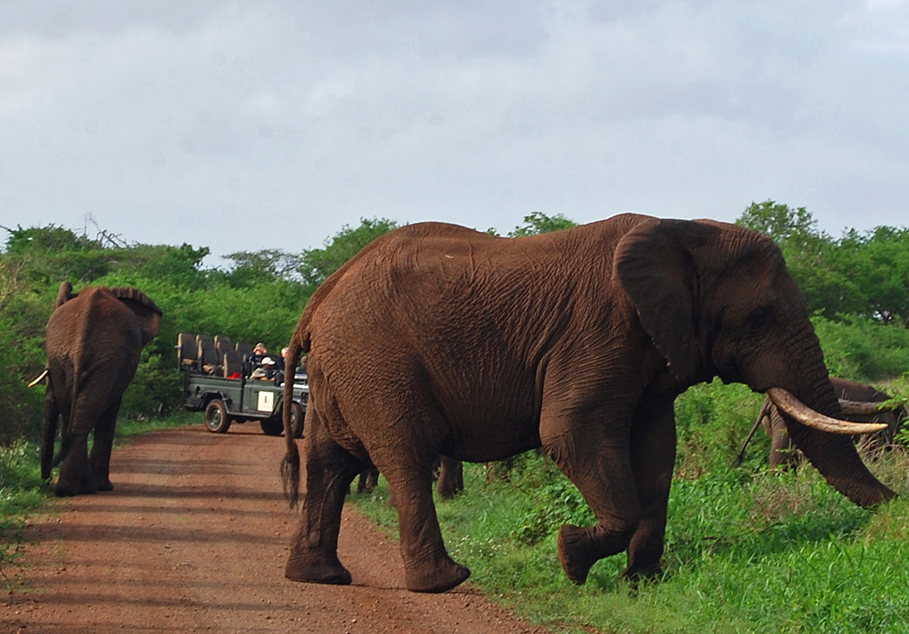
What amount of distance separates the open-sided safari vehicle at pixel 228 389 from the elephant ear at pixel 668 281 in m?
13.7

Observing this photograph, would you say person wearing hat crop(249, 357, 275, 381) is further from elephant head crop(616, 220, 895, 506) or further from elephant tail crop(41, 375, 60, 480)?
elephant head crop(616, 220, 895, 506)

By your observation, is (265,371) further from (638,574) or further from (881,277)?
(881,277)

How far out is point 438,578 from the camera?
25.3 feet

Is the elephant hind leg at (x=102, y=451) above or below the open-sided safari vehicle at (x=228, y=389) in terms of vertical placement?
below

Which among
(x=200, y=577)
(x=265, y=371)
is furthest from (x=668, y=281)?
(x=265, y=371)

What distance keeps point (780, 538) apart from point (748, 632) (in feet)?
5.93

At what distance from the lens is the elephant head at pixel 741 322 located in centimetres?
764

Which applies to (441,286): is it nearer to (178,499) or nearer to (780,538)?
(780,538)

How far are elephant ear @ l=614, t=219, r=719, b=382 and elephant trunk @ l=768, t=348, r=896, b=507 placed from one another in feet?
2.22

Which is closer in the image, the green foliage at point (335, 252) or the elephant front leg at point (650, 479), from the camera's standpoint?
the elephant front leg at point (650, 479)

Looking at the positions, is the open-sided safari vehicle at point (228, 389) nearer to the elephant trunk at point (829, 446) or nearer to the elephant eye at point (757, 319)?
the elephant trunk at point (829, 446)

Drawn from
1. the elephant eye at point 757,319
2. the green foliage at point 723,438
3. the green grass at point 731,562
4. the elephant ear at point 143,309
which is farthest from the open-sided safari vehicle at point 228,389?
the elephant eye at point 757,319

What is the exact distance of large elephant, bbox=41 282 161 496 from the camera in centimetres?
1300

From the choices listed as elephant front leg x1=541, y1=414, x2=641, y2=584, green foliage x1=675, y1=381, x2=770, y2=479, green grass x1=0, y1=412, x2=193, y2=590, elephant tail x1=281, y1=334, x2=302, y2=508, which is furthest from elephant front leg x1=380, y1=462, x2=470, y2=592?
green foliage x1=675, y1=381, x2=770, y2=479
